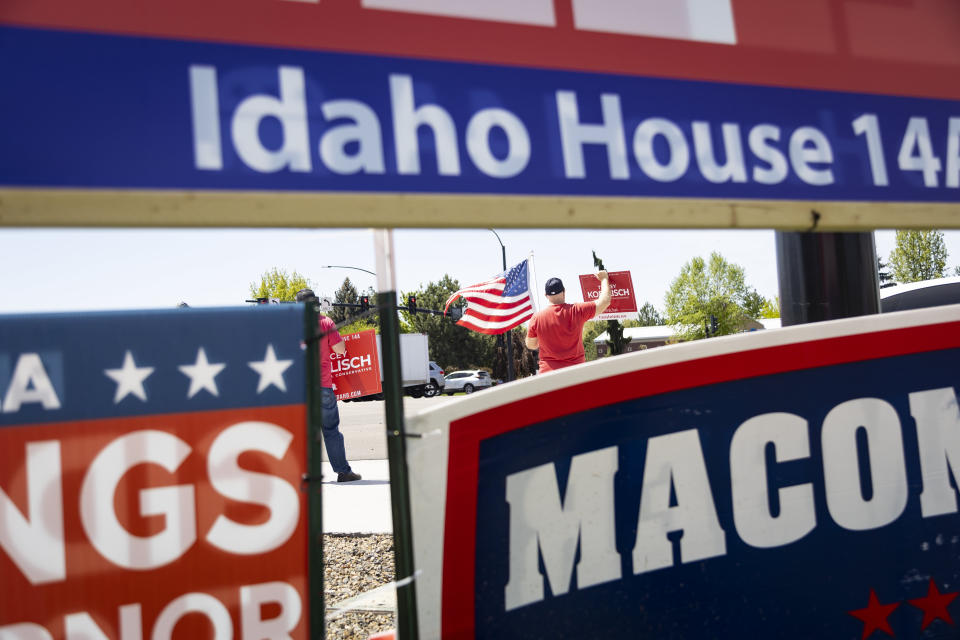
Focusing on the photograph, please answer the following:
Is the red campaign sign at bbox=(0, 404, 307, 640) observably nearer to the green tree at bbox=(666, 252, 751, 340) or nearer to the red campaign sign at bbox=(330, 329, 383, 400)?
the red campaign sign at bbox=(330, 329, 383, 400)

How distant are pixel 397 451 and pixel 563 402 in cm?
41

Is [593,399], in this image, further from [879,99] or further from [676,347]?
[879,99]

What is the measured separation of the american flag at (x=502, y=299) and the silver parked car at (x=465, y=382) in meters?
32.5

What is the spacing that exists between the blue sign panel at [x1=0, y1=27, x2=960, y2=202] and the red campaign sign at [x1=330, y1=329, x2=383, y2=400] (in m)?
5.93

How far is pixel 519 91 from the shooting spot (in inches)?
67.0

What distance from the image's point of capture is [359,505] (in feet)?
19.4

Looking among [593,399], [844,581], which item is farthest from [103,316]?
[844,581]

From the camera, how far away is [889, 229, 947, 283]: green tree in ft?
169

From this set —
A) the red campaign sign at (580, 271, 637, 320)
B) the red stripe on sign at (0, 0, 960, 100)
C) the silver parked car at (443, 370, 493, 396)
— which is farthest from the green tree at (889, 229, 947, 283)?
the red stripe on sign at (0, 0, 960, 100)

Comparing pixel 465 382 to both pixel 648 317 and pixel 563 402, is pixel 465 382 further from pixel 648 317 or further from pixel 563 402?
pixel 648 317

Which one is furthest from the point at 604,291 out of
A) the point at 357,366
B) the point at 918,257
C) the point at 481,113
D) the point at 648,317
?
the point at 648,317

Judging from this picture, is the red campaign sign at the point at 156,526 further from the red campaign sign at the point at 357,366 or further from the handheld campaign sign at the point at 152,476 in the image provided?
the red campaign sign at the point at 357,366

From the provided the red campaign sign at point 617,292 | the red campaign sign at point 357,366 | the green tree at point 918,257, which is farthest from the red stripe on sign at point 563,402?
the green tree at point 918,257

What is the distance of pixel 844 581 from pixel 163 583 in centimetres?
173
